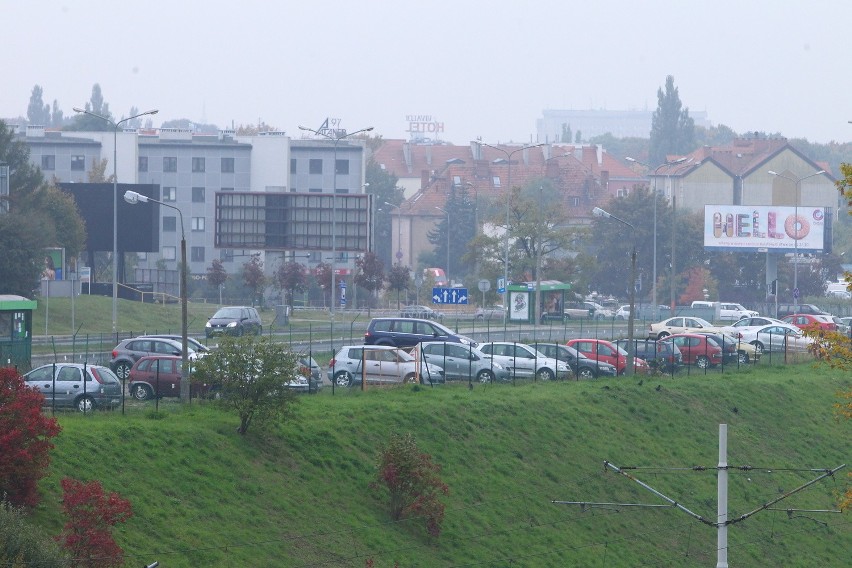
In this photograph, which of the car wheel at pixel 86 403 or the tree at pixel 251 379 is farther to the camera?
the car wheel at pixel 86 403

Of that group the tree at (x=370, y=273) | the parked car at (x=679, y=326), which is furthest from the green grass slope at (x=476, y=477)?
the tree at (x=370, y=273)

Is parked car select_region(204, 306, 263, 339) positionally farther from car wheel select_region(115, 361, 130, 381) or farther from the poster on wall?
the poster on wall

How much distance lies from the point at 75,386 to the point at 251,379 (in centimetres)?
444

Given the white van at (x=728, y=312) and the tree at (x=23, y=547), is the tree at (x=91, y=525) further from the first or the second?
the white van at (x=728, y=312)

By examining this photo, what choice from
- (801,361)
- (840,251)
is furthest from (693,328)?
(840,251)

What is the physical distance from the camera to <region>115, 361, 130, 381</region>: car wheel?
109 ft

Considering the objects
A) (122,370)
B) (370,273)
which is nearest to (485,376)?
(122,370)

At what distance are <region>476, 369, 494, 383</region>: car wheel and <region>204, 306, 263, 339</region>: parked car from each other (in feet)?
47.8

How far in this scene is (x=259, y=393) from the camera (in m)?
27.3

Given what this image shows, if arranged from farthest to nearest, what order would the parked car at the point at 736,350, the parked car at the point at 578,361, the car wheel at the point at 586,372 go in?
1. the parked car at the point at 736,350
2. the car wheel at the point at 586,372
3. the parked car at the point at 578,361

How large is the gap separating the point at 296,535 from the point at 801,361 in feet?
105

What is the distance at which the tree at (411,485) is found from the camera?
2580 cm

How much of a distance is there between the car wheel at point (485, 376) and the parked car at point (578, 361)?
3415 mm

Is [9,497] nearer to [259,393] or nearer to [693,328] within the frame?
[259,393]
